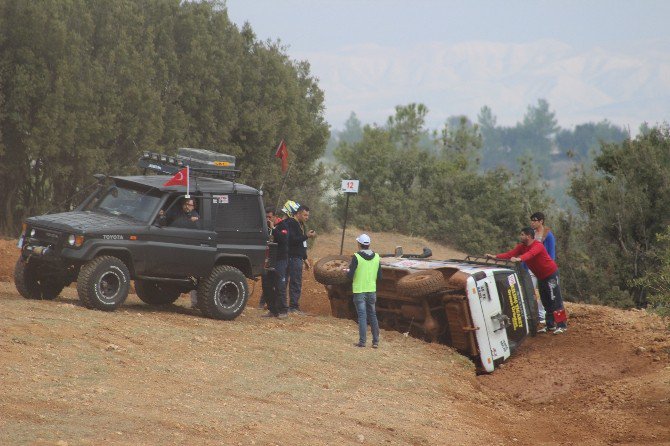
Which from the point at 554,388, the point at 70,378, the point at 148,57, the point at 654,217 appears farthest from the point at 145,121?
the point at 70,378

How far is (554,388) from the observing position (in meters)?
15.1

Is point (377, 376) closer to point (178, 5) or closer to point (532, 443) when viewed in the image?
point (532, 443)

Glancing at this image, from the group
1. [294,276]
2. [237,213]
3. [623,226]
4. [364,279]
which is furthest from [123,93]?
[364,279]

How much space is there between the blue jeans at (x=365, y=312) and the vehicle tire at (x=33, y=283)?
4507mm

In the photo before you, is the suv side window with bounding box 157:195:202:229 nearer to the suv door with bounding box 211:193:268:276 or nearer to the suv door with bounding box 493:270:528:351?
the suv door with bounding box 211:193:268:276

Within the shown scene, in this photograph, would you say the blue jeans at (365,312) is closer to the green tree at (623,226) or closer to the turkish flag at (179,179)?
the turkish flag at (179,179)

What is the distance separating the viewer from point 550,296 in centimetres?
1733

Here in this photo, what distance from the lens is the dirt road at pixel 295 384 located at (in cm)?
967

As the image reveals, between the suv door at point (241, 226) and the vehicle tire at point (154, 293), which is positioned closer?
the suv door at point (241, 226)

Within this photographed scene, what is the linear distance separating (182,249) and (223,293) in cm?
107

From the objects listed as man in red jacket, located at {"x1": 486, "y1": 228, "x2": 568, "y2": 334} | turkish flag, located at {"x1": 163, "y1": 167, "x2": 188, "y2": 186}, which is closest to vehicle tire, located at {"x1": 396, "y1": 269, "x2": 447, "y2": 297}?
man in red jacket, located at {"x1": 486, "y1": 228, "x2": 568, "y2": 334}

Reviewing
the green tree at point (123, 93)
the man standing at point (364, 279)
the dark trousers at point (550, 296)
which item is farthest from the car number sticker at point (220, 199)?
the green tree at point (123, 93)

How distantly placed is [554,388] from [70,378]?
7315 millimetres

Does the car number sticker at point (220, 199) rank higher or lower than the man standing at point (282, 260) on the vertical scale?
higher
